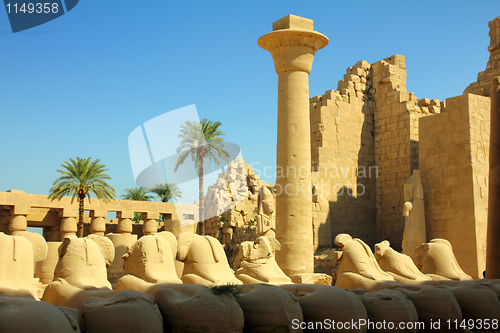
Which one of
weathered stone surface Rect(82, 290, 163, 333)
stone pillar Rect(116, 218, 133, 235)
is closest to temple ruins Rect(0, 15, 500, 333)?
weathered stone surface Rect(82, 290, 163, 333)

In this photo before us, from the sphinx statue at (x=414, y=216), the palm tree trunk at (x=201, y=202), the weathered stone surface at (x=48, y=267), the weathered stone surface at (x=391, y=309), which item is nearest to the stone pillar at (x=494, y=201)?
the weathered stone surface at (x=391, y=309)

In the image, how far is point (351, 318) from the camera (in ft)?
16.6

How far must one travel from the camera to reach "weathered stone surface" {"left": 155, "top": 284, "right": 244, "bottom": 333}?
4320 mm

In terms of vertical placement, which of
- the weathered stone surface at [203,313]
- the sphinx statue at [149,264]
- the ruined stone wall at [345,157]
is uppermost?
the ruined stone wall at [345,157]

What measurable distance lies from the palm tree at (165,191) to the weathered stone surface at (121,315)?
26.3 m

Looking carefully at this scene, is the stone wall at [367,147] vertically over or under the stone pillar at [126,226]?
over

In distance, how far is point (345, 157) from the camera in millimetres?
17750

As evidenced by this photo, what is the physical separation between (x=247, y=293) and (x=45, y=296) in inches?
83.6

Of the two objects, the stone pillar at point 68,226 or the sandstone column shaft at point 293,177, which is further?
the stone pillar at point 68,226

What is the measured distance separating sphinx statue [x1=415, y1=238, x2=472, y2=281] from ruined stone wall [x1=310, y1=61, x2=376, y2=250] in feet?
22.5

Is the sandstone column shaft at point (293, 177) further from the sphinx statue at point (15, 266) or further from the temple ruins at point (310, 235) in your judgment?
the sphinx statue at point (15, 266)

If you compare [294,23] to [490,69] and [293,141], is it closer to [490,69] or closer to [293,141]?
[293,141]

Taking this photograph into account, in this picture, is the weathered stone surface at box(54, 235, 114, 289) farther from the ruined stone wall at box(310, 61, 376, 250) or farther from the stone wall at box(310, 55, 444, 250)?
the stone wall at box(310, 55, 444, 250)

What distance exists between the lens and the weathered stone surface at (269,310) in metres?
4.69
